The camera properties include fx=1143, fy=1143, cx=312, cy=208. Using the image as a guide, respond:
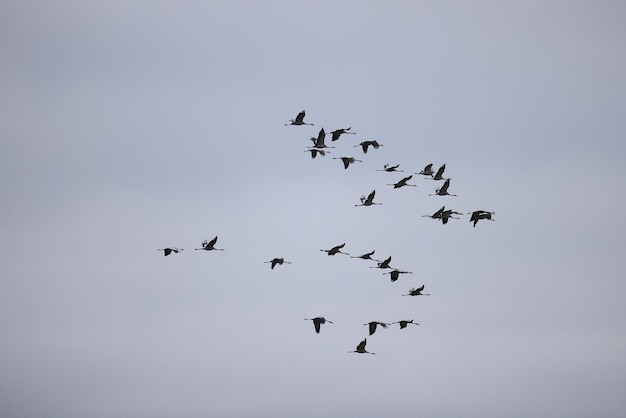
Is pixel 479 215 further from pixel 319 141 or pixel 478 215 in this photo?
pixel 319 141

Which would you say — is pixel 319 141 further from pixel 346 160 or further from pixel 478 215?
pixel 478 215

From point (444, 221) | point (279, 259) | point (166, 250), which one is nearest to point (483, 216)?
point (444, 221)

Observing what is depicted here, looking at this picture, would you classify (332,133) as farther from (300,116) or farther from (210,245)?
(210,245)

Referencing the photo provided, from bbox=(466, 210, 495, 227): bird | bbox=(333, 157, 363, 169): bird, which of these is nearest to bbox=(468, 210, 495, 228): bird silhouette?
bbox=(466, 210, 495, 227): bird

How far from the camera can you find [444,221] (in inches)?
3903

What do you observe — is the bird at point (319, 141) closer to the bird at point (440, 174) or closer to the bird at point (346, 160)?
the bird at point (346, 160)

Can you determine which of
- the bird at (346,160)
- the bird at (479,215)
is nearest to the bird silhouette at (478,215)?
the bird at (479,215)

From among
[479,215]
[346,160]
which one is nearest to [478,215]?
[479,215]

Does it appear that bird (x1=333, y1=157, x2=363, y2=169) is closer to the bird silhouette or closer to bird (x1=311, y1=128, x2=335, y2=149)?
bird (x1=311, y1=128, x2=335, y2=149)

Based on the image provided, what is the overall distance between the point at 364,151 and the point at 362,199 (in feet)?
15.6

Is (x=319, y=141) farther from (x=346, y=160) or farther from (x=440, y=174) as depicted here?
(x=440, y=174)

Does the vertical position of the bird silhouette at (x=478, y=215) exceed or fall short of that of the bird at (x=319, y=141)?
it falls short

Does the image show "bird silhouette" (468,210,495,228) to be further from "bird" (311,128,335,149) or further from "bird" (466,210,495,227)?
"bird" (311,128,335,149)

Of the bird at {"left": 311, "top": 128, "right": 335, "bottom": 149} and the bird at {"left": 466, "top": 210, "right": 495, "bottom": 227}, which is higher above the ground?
the bird at {"left": 311, "top": 128, "right": 335, "bottom": 149}
